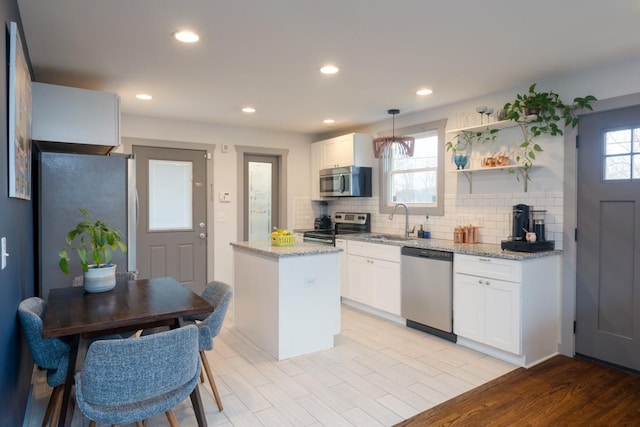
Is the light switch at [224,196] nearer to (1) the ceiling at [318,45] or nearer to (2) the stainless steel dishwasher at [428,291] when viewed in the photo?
(1) the ceiling at [318,45]

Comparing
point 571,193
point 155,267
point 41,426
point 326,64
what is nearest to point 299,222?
point 155,267

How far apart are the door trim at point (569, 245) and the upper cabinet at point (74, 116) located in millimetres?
3810

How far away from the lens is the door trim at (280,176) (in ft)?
18.4

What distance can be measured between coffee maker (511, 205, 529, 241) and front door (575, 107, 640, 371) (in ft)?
1.28

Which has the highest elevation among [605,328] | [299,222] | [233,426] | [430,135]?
[430,135]

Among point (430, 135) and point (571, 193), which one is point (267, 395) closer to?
point (571, 193)

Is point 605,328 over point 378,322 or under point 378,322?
over

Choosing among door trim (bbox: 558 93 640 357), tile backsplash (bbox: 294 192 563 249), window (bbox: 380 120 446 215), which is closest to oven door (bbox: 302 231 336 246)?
tile backsplash (bbox: 294 192 563 249)

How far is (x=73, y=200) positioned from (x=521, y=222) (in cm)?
374

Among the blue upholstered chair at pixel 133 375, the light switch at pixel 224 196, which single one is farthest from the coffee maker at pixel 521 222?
the light switch at pixel 224 196

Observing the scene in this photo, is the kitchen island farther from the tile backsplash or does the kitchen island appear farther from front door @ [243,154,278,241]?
front door @ [243,154,278,241]

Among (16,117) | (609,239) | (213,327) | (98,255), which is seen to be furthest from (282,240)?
(609,239)

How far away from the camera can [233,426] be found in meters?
2.35

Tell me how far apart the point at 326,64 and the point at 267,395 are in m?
2.46
